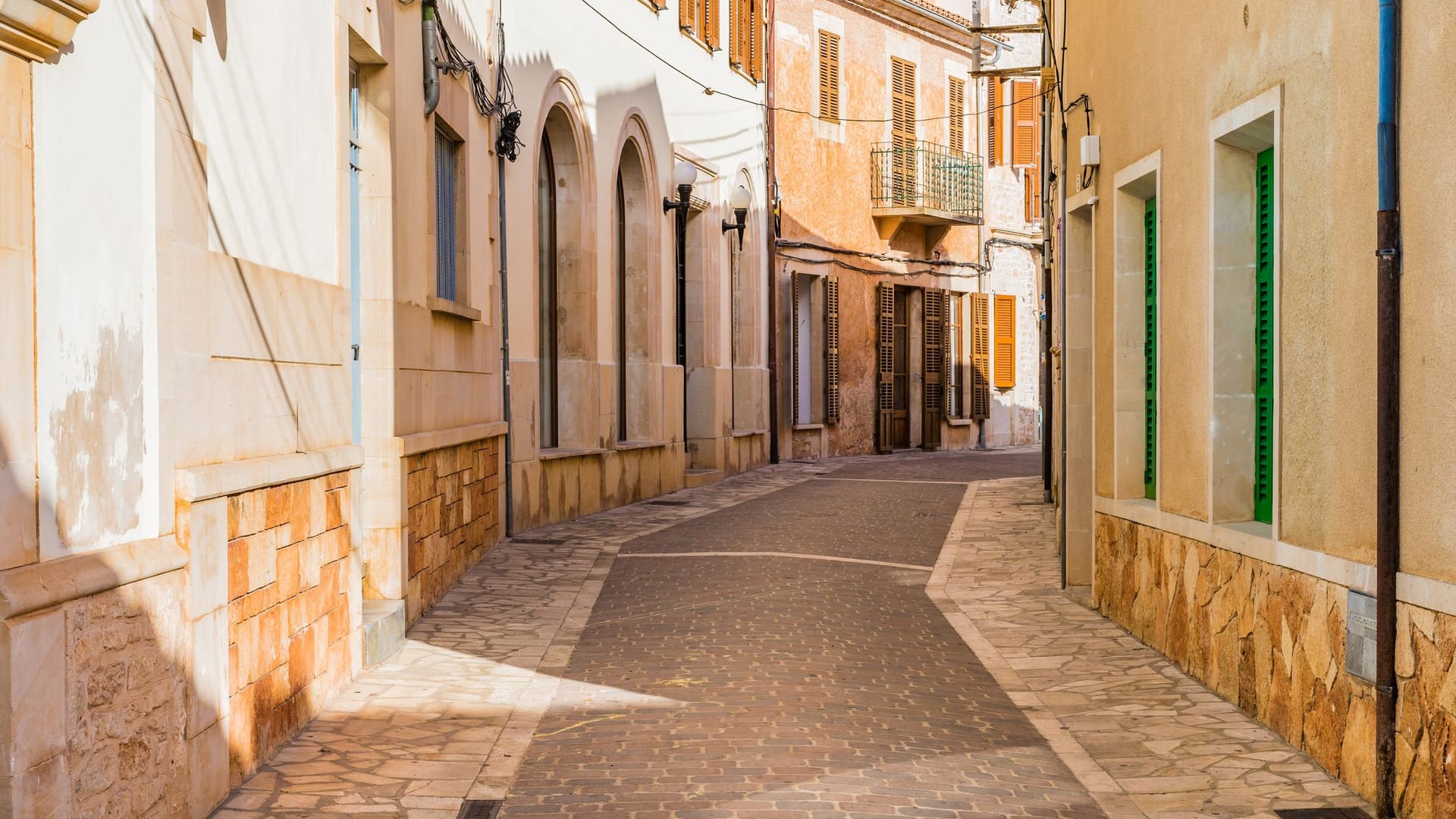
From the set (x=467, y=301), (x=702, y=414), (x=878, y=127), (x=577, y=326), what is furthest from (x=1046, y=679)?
(x=878, y=127)

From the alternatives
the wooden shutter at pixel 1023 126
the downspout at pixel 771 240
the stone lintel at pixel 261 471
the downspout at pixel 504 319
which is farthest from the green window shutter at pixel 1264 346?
the wooden shutter at pixel 1023 126

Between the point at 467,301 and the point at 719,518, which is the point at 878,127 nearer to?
the point at 719,518

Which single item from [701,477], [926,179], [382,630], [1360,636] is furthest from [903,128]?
[1360,636]

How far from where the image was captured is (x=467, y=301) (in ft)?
39.6

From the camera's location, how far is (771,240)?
25594mm

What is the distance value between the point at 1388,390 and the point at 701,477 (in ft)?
51.8

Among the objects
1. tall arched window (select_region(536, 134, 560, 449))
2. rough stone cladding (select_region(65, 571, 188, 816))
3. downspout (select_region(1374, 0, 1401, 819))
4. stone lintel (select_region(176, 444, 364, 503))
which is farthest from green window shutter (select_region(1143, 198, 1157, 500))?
tall arched window (select_region(536, 134, 560, 449))

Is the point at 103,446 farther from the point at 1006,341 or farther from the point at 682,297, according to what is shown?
the point at 1006,341

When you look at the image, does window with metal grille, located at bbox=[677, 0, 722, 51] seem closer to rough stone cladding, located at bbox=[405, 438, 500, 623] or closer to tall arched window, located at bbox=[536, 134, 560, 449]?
tall arched window, located at bbox=[536, 134, 560, 449]

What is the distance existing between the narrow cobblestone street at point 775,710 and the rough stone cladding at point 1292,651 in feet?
0.46

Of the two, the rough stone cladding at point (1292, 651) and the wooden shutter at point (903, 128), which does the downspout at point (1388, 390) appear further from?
the wooden shutter at point (903, 128)

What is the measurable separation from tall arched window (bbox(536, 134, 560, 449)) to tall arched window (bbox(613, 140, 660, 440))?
2.22 metres

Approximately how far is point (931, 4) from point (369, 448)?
24161 millimetres

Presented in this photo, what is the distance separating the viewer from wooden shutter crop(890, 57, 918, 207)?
97.5ft
